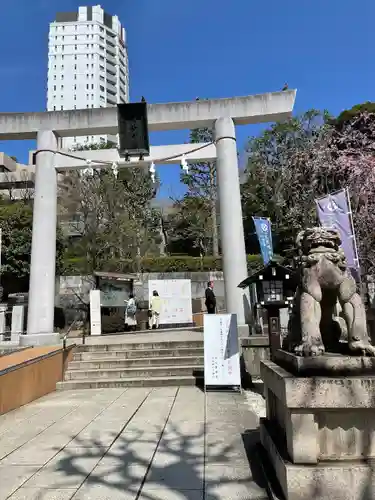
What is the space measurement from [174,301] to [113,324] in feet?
9.12

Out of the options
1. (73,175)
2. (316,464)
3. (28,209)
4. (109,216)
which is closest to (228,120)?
(316,464)

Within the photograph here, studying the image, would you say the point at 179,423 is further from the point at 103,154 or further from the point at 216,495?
the point at 103,154

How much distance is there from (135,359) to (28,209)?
17957mm

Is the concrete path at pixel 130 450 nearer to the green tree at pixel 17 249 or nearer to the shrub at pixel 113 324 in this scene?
the shrub at pixel 113 324

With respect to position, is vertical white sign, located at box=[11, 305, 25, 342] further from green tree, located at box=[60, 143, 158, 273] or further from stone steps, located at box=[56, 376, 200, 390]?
green tree, located at box=[60, 143, 158, 273]

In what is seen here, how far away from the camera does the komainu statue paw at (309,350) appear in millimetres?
3098

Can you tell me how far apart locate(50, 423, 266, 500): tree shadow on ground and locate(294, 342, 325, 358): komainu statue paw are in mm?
1341

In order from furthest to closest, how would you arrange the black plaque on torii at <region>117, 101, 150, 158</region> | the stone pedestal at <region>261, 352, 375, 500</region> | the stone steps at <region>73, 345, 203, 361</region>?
1. the black plaque on torii at <region>117, 101, 150, 158</region>
2. the stone steps at <region>73, 345, 203, 361</region>
3. the stone pedestal at <region>261, 352, 375, 500</region>

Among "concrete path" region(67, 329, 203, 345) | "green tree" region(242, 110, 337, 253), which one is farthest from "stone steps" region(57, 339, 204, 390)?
"green tree" region(242, 110, 337, 253)

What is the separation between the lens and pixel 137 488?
3.35 metres

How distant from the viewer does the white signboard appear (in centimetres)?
1418

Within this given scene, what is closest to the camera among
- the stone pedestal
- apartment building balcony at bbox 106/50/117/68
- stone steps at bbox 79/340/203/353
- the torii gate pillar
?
the stone pedestal

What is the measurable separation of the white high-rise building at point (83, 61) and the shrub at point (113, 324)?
3085 inches

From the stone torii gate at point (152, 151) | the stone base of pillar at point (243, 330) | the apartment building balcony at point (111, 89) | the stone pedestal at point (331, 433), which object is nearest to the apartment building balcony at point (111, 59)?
the apartment building balcony at point (111, 89)
